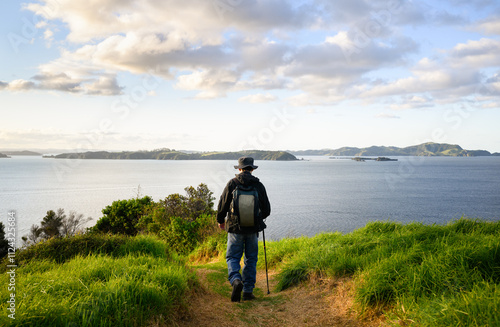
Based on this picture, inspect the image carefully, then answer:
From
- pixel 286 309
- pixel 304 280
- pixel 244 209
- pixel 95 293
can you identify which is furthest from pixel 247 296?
pixel 95 293

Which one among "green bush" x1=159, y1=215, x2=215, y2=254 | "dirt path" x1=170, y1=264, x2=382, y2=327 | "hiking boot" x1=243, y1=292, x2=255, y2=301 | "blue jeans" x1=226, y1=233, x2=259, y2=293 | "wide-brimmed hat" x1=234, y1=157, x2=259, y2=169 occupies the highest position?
"wide-brimmed hat" x1=234, y1=157, x2=259, y2=169

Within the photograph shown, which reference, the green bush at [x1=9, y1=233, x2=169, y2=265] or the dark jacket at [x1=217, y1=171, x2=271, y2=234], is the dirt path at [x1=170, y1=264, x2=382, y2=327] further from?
the green bush at [x1=9, y1=233, x2=169, y2=265]

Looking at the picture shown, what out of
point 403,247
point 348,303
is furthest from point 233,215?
point 403,247

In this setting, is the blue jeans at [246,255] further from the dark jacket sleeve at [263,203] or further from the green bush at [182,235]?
the green bush at [182,235]

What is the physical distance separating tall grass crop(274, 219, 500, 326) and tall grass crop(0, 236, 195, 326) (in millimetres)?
2760

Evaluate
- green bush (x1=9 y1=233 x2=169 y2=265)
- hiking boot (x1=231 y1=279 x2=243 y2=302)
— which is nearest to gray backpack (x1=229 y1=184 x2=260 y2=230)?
hiking boot (x1=231 y1=279 x2=243 y2=302)

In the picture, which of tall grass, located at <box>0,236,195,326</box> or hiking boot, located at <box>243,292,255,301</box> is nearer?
tall grass, located at <box>0,236,195,326</box>

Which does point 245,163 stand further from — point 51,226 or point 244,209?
point 51,226

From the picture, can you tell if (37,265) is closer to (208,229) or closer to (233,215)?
(233,215)

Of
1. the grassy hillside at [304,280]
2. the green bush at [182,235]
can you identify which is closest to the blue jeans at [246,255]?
the grassy hillside at [304,280]

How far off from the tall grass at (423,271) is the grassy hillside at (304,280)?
0.01 m

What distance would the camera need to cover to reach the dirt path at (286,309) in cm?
449

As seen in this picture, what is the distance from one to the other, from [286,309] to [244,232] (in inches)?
60.5

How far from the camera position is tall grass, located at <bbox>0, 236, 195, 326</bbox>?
3.05 m
